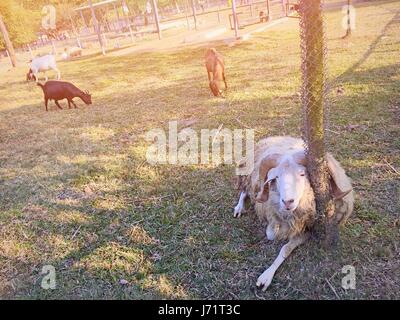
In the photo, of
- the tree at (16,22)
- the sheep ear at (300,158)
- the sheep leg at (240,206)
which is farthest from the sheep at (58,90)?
the tree at (16,22)

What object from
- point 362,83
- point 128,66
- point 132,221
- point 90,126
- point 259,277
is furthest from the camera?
point 128,66

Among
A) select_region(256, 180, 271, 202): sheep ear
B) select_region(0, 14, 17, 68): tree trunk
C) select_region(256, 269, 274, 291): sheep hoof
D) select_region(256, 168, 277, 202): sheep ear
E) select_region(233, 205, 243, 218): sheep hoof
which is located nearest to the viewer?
select_region(256, 269, 274, 291): sheep hoof

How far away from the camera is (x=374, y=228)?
3.85 m

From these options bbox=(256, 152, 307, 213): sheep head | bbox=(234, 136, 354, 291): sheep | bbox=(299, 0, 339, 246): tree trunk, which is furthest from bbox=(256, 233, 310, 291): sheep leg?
bbox=(256, 152, 307, 213): sheep head

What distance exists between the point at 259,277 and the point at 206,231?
1020 mm

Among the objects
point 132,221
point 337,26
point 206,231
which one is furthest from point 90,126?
point 337,26

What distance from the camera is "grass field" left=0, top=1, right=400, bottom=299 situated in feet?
11.7

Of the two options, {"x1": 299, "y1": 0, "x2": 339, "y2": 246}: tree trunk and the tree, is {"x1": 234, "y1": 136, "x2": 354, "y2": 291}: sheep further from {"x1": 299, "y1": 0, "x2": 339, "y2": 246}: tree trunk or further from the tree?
the tree

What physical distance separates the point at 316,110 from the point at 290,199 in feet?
2.81

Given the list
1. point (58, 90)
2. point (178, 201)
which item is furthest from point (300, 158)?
point (58, 90)

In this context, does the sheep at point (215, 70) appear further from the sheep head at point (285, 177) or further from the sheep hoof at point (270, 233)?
the sheep hoof at point (270, 233)

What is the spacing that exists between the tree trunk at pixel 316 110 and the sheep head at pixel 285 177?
0.13m

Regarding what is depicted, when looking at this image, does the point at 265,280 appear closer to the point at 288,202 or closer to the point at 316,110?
the point at 288,202
